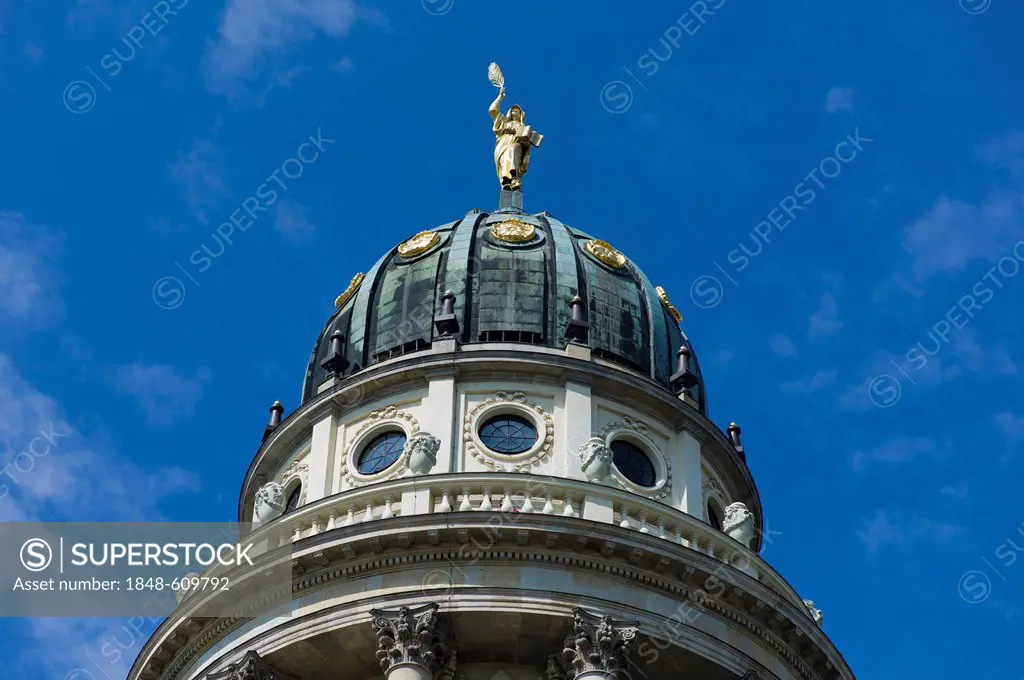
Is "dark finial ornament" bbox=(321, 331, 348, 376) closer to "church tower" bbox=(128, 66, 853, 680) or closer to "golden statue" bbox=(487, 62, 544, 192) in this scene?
"church tower" bbox=(128, 66, 853, 680)

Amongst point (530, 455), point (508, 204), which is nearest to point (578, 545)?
point (530, 455)

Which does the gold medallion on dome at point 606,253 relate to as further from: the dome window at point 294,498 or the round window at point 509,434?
the dome window at point 294,498

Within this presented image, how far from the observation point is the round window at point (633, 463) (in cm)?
5172

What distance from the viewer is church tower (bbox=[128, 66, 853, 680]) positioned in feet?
149

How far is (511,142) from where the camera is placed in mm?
64812

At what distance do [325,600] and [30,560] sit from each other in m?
9.16

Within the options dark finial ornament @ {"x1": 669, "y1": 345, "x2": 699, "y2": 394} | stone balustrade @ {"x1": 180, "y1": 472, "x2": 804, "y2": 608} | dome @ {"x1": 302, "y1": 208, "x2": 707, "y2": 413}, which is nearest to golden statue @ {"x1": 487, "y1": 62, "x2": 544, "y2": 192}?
dome @ {"x1": 302, "y1": 208, "x2": 707, "y2": 413}

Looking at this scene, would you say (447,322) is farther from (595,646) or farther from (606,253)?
(595,646)

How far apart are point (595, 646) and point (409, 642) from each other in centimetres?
431

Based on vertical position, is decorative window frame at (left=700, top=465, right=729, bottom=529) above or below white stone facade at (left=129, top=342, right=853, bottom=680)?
above

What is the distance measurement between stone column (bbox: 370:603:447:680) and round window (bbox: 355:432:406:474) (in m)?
7.57

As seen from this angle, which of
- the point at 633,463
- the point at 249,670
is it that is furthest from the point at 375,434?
the point at 249,670

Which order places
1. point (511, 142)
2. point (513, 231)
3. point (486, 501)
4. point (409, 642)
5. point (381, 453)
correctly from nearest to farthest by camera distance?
point (409, 642), point (486, 501), point (381, 453), point (513, 231), point (511, 142)

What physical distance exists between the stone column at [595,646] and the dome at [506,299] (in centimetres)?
1157
